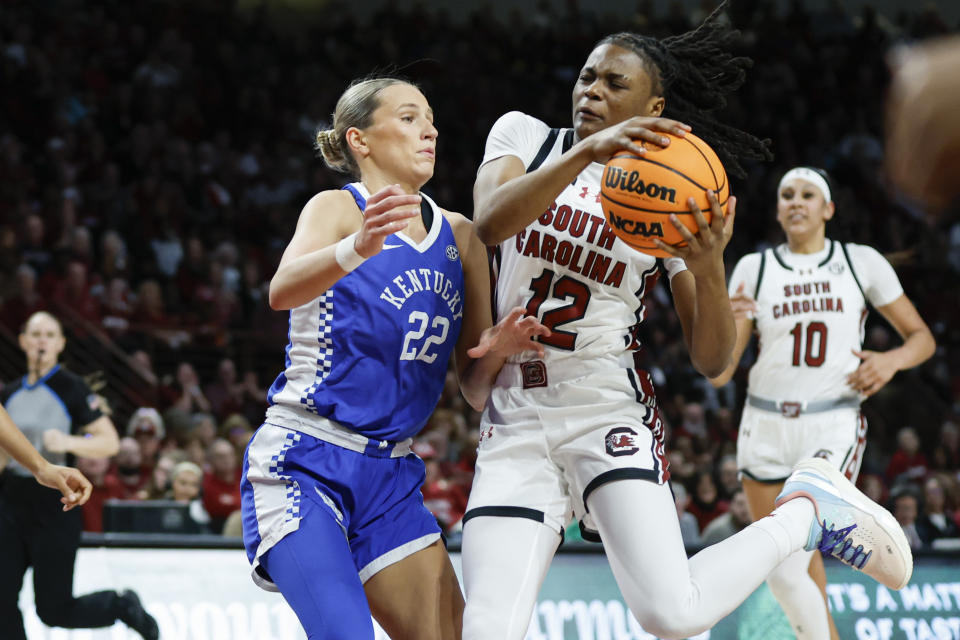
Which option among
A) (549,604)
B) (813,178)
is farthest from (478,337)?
(813,178)

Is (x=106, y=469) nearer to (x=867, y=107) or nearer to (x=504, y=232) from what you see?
(x=504, y=232)

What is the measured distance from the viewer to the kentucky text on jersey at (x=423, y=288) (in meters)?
3.40

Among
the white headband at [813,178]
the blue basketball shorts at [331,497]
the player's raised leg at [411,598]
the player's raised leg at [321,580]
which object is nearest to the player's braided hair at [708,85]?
the blue basketball shorts at [331,497]

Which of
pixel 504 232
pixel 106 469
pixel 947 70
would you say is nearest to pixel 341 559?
pixel 504 232

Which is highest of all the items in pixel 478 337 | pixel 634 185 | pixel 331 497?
pixel 634 185

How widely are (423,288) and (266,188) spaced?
10474mm

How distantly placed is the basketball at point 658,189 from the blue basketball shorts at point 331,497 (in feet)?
3.19

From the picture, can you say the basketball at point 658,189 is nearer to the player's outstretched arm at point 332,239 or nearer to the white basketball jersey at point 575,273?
the white basketball jersey at point 575,273

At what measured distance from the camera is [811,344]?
577 centimetres

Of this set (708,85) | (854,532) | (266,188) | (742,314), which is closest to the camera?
(854,532)

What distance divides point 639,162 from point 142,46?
12447 millimetres

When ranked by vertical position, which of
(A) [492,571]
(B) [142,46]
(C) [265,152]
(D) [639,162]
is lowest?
(A) [492,571]

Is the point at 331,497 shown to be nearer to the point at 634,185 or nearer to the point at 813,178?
Answer: the point at 634,185

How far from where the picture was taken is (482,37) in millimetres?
17016
